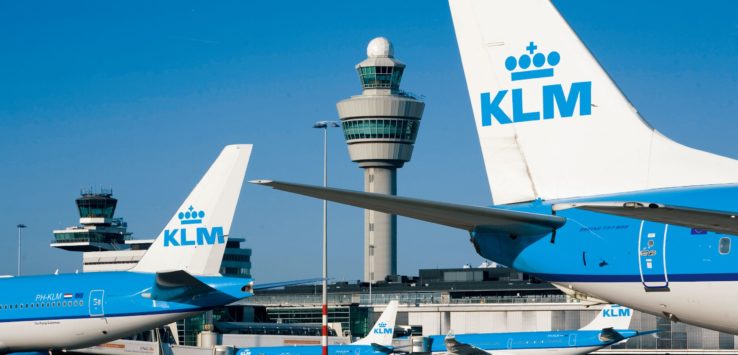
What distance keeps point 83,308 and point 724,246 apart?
3167cm

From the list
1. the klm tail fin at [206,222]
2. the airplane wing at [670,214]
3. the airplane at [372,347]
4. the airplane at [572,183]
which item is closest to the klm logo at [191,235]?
the klm tail fin at [206,222]

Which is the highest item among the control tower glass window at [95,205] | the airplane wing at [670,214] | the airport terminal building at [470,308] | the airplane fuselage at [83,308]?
the control tower glass window at [95,205]

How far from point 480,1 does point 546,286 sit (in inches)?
3376

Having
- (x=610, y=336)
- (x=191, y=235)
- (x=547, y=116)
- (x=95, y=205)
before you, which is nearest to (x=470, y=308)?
(x=610, y=336)

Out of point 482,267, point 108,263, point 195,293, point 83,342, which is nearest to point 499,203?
point 195,293

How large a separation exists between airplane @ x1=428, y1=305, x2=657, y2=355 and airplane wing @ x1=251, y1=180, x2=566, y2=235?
1651 inches

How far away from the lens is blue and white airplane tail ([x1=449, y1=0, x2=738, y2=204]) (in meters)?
14.4

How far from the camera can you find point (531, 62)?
49.6 ft

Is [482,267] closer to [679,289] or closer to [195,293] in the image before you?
[195,293]

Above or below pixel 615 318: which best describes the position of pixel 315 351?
→ below

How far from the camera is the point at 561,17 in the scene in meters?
15.1

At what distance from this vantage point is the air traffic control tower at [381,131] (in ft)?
482

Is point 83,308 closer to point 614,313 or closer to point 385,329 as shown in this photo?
point 385,329

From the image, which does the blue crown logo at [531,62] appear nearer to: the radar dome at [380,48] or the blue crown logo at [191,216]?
the blue crown logo at [191,216]
